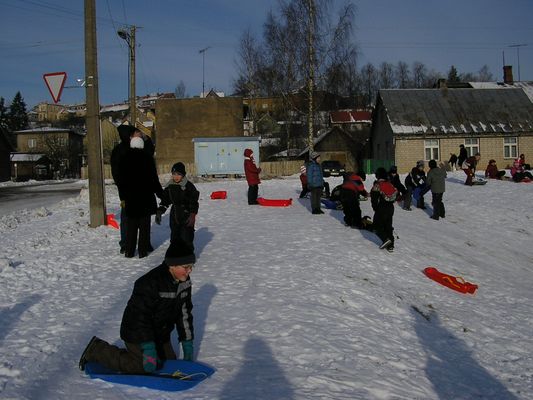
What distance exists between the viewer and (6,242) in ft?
36.9

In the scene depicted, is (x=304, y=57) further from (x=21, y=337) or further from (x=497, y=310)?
(x=21, y=337)

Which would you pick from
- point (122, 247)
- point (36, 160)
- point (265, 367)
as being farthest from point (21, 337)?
point (36, 160)

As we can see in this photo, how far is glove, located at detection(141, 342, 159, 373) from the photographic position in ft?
14.4

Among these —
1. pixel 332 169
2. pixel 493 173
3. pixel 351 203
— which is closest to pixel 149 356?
pixel 351 203

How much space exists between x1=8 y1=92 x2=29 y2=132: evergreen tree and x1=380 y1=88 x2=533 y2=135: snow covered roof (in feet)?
292

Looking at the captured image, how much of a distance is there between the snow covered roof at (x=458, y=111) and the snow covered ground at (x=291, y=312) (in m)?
25.5

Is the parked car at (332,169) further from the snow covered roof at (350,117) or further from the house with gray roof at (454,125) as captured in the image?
the snow covered roof at (350,117)

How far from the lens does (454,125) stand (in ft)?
125

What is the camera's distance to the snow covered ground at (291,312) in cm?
479

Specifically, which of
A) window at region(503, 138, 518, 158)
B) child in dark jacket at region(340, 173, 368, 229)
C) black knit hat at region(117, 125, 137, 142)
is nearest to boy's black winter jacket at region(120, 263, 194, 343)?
black knit hat at region(117, 125, 137, 142)

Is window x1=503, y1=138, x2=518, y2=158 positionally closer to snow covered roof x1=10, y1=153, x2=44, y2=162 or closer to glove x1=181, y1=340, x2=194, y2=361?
glove x1=181, y1=340, x2=194, y2=361

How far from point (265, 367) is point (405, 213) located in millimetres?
13918

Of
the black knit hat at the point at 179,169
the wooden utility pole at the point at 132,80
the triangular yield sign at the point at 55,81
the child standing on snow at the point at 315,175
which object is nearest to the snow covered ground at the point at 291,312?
the child standing on snow at the point at 315,175

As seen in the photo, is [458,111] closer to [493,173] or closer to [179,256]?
[493,173]
